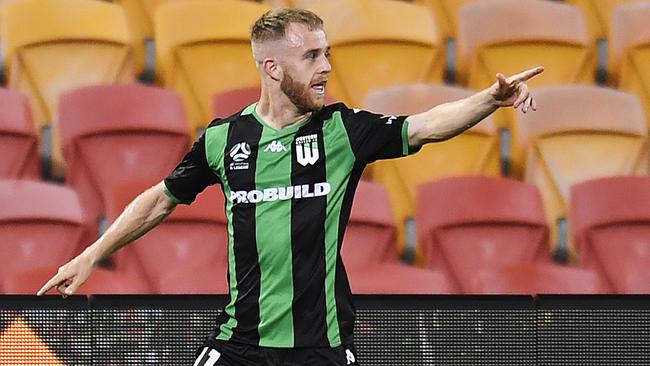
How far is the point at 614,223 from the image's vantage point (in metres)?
6.09

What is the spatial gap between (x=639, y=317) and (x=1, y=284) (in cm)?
263

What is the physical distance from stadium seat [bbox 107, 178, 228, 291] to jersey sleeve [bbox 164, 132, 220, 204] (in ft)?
6.88

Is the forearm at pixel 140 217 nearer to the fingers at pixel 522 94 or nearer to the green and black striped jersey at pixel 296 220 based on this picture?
the green and black striped jersey at pixel 296 220

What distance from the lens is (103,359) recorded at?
438cm

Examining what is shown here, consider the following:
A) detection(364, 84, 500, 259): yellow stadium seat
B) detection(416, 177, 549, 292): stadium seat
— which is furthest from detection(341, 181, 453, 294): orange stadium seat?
detection(364, 84, 500, 259): yellow stadium seat

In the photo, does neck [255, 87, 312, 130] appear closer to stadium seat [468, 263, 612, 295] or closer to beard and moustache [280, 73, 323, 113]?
beard and moustache [280, 73, 323, 113]

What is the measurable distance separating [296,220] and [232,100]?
116 inches

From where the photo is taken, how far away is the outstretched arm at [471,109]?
10.2 ft

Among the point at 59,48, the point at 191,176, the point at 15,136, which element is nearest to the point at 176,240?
the point at 15,136

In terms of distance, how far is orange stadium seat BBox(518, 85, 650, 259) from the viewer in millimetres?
6473

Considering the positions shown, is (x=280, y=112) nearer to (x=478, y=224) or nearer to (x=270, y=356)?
(x=270, y=356)

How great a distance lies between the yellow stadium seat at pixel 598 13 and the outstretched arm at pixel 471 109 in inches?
172

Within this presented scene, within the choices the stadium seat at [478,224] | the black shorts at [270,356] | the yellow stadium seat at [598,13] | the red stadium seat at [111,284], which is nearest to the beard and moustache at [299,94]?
the black shorts at [270,356]

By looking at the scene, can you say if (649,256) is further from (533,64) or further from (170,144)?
(170,144)
